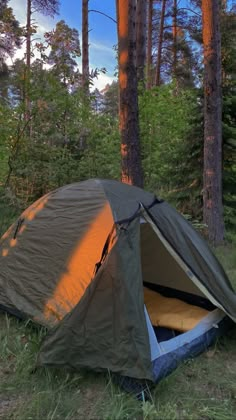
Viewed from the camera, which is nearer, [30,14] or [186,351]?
[186,351]

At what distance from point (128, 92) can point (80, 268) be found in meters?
4.06

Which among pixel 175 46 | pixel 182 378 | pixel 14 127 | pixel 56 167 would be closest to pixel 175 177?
pixel 56 167

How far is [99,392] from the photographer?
8.90 feet

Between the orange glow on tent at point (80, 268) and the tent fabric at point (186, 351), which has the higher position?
the orange glow on tent at point (80, 268)

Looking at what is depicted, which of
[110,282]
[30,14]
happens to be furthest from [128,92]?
[30,14]

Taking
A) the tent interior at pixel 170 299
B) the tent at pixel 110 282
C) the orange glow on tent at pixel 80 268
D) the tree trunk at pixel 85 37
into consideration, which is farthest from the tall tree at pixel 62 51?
the orange glow on tent at pixel 80 268

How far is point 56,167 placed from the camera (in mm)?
7551

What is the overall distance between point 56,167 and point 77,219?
4.13 meters

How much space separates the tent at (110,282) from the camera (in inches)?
111

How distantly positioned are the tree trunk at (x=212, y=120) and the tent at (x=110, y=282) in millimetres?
2566

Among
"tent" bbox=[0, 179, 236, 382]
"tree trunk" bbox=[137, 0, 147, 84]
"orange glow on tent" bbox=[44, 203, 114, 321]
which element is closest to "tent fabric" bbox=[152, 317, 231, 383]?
"tent" bbox=[0, 179, 236, 382]

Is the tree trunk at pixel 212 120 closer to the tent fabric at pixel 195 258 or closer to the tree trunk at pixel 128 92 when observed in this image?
the tree trunk at pixel 128 92

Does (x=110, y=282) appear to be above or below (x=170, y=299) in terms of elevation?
above

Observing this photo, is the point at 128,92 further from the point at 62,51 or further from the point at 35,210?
the point at 35,210
